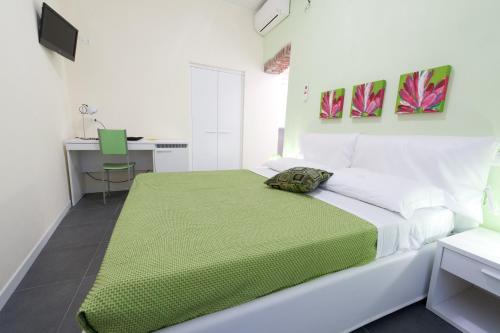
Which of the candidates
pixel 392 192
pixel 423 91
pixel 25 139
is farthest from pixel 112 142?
pixel 423 91

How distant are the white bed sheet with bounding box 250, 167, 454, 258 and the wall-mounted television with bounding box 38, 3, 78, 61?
9.26ft

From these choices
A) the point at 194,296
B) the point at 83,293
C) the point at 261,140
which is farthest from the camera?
the point at 261,140

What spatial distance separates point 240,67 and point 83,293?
12.0 feet

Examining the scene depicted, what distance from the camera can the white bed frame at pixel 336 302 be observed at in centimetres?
76

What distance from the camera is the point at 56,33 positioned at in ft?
6.88

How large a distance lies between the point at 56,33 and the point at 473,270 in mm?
3708

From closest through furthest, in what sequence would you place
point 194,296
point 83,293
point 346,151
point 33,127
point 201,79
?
point 194,296 → point 83,293 → point 33,127 → point 346,151 → point 201,79

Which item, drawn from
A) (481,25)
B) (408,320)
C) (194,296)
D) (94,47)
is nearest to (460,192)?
(408,320)

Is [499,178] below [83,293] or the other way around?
the other way around

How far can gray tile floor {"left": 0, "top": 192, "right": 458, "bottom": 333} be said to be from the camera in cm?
110

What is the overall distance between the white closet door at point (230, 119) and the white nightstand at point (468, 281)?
326 centimetres

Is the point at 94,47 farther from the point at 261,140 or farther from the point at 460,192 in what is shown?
the point at 460,192

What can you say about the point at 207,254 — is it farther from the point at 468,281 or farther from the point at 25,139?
the point at 25,139

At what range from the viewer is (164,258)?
73 centimetres
